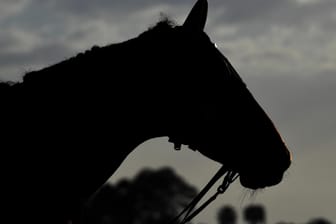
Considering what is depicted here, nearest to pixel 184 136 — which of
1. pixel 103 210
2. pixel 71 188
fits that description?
pixel 71 188

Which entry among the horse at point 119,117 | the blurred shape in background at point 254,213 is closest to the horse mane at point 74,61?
the horse at point 119,117

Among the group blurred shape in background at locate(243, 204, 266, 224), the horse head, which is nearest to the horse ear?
the horse head

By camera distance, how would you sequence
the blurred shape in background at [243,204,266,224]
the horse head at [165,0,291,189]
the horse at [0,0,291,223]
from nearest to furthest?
the horse at [0,0,291,223] → the horse head at [165,0,291,189] → the blurred shape in background at [243,204,266,224]

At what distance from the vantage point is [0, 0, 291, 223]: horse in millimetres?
11117

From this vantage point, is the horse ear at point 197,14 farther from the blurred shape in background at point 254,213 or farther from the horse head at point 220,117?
the blurred shape in background at point 254,213

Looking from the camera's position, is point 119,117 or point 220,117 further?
point 220,117

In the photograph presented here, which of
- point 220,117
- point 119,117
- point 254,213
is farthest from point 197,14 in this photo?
Answer: point 254,213

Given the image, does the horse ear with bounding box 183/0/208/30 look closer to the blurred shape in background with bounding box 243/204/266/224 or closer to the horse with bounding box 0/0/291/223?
the horse with bounding box 0/0/291/223

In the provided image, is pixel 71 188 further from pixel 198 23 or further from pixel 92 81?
pixel 198 23

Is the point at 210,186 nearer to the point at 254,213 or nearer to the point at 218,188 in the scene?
the point at 218,188

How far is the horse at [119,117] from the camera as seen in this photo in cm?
1112

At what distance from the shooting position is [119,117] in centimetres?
1153

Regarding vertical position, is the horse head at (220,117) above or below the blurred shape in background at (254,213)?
above

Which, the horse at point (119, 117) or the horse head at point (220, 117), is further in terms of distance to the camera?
the horse head at point (220, 117)
